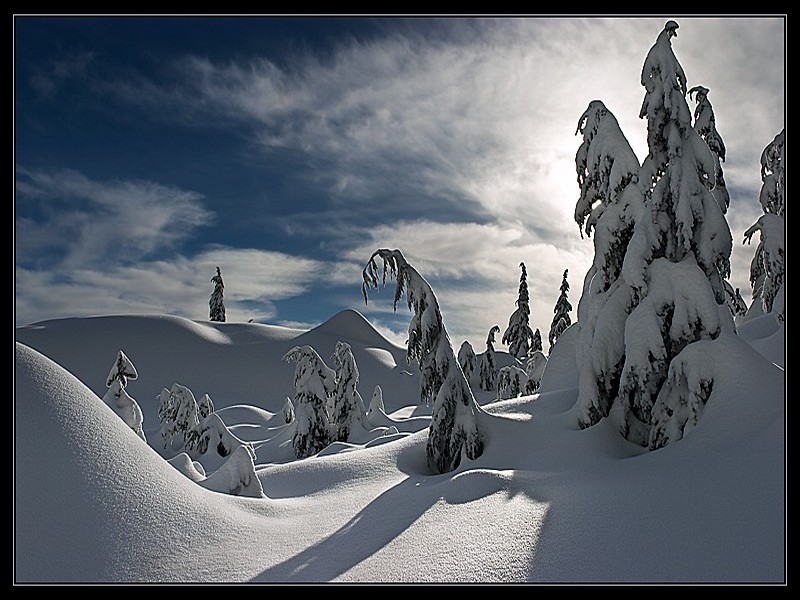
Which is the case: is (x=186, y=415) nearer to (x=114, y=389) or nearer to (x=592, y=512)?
(x=114, y=389)

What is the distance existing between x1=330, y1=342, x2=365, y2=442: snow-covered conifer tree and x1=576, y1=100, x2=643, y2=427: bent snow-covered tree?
42.5ft

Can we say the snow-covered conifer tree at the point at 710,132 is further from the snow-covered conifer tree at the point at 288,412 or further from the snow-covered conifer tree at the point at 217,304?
the snow-covered conifer tree at the point at 217,304

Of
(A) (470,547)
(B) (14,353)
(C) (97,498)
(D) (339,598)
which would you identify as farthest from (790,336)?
(B) (14,353)

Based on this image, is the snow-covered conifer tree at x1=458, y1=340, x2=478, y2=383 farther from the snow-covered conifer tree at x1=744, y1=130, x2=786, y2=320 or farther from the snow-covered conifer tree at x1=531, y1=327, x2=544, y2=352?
the snow-covered conifer tree at x1=744, y1=130, x2=786, y2=320

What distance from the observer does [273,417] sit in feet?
110

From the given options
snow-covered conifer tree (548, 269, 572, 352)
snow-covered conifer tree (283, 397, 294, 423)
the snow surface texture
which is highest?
snow-covered conifer tree (548, 269, 572, 352)

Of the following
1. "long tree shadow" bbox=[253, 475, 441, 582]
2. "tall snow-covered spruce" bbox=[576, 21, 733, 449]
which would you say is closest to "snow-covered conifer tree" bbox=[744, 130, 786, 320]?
"tall snow-covered spruce" bbox=[576, 21, 733, 449]

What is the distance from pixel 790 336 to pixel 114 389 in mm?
17837

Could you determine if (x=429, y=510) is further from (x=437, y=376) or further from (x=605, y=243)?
(x=605, y=243)

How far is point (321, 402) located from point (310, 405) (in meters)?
0.48

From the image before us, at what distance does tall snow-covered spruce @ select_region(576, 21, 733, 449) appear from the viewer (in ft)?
27.6

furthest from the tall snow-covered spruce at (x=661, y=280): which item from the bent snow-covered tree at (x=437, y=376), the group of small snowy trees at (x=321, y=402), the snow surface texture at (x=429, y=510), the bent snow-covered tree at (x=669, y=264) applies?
the group of small snowy trees at (x=321, y=402)

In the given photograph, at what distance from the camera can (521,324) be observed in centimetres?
4594

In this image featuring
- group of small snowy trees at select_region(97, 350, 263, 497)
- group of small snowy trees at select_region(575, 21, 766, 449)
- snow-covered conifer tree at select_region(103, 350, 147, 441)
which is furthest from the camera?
snow-covered conifer tree at select_region(103, 350, 147, 441)
